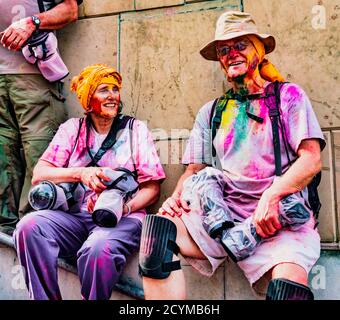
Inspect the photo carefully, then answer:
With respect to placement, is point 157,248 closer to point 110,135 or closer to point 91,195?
point 91,195

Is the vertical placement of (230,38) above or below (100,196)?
above

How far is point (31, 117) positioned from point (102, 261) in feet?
5.85

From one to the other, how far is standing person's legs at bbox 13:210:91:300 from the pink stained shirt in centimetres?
35

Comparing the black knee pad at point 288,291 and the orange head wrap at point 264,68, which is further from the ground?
the orange head wrap at point 264,68

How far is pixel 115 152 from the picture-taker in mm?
4598

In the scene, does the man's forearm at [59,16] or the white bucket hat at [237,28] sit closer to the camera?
the white bucket hat at [237,28]

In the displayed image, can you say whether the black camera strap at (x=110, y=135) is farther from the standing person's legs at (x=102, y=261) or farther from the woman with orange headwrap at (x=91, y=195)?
the standing person's legs at (x=102, y=261)

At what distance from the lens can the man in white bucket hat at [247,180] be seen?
11.8ft

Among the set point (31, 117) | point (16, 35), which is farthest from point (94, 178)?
point (16, 35)

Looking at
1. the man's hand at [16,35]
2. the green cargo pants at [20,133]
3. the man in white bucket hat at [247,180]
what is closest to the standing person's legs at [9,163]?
the green cargo pants at [20,133]

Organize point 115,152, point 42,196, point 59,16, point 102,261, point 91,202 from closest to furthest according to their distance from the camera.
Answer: point 102,261 < point 42,196 < point 91,202 < point 115,152 < point 59,16

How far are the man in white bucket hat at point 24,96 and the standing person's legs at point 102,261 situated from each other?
49.9 inches

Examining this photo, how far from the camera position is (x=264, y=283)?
3.82 metres

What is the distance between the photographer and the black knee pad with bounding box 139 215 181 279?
357 cm
